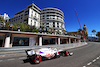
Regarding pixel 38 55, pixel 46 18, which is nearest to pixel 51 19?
pixel 46 18

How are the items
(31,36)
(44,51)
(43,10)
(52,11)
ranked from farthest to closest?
(43,10)
(52,11)
(31,36)
(44,51)

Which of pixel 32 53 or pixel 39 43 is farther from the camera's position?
pixel 39 43

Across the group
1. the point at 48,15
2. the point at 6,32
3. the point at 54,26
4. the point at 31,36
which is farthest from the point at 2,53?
the point at 48,15

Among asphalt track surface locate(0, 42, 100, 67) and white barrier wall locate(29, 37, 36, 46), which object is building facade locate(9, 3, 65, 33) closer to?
white barrier wall locate(29, 37, 36, 46)

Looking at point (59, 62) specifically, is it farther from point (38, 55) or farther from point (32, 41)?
point (32, 41)

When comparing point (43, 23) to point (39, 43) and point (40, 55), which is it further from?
point (40, 55)

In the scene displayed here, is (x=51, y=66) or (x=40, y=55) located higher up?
(x=40, y=55)

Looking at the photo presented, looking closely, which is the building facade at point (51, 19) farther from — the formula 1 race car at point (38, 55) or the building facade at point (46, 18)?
the formula 1 race car at point (38, 55)

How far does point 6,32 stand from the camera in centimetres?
1249

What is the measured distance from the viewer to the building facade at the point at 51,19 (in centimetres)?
5477

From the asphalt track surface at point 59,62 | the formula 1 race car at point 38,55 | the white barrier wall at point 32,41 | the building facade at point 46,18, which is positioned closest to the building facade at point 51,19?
the building facade at point 46,18

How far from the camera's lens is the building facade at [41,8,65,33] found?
5477 cm

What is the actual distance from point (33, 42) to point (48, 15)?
46984 millimetres

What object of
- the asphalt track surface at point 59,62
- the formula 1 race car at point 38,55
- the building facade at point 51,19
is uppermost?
the building facade at point 51,19
